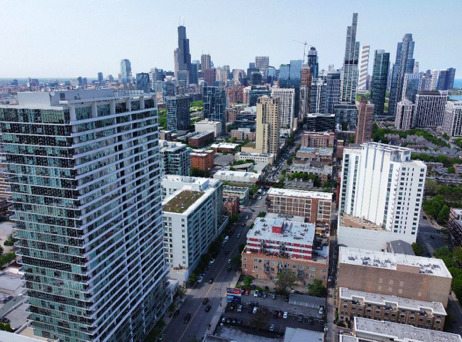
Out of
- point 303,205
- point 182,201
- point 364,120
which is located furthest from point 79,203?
point 364,120

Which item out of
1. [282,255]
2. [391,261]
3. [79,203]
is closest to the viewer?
[79,203]

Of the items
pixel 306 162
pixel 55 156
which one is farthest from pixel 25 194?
pixel 306 162

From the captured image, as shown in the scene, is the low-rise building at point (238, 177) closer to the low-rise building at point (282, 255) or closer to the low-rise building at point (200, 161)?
the low-rise building at point (200, 161)

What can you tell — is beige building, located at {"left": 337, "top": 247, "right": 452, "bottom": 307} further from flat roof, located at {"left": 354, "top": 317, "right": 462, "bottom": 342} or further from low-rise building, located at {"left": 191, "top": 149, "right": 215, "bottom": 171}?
low-rise building, located at {"left": 191, "top": 149, "right": 215, "bottom": 171}

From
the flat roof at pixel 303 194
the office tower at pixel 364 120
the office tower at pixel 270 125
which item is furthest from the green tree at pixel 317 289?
the office tower at pixel 364 120

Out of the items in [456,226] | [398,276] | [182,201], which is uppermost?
[182,201]

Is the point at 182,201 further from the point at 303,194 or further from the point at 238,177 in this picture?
the point at 238,177

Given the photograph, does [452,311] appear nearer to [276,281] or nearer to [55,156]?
[276,281]
